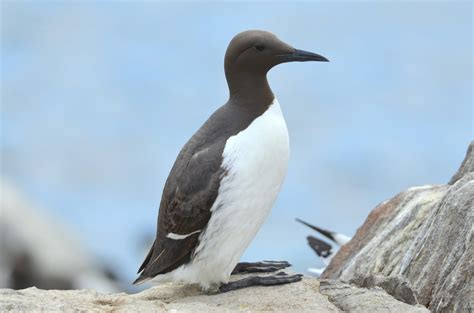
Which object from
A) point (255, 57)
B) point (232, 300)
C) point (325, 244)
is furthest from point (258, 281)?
point (325, 244)

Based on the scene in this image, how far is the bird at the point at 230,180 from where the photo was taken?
7.58 meters

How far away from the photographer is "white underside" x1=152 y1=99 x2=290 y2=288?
7.56m

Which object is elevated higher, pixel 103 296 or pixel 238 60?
pixel 238 60

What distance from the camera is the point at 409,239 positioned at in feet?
28.5

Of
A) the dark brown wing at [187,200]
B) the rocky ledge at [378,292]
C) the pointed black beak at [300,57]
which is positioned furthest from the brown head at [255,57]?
the rocky ledge at [378,292]

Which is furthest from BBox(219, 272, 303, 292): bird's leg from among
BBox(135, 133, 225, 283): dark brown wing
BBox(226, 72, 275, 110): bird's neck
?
BBox(226, 72, 275, 110): bird's neck

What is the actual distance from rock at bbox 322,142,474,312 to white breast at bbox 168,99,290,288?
3.45ft

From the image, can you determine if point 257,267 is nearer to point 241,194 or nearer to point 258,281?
point 258,281

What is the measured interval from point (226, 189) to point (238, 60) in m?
1.04

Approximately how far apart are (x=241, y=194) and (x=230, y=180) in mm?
131

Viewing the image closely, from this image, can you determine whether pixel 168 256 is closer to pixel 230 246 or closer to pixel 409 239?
pixel 230 246

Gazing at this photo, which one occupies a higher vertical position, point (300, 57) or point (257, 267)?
point (300, 57)

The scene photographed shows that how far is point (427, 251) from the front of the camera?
787 cm

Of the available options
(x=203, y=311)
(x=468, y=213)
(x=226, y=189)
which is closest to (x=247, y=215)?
(x=226, y=189)
